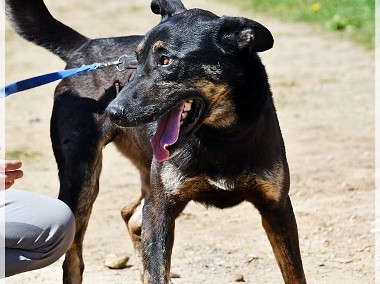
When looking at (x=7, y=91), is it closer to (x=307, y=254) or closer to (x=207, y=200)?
(x=207, y=200)

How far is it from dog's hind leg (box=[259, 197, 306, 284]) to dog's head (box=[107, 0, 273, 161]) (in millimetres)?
559

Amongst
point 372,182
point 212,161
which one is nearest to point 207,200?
point 212,161

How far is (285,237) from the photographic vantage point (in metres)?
5.16

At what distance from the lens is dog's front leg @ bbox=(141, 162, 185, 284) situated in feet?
16.2

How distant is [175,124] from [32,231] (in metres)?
0.94

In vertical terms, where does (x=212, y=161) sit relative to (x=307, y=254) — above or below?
above

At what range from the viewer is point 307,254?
254 inches

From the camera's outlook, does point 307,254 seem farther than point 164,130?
Yes

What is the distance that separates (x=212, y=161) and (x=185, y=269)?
151cm

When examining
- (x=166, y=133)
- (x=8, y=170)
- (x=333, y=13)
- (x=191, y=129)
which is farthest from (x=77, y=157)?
(x=333, y=13)

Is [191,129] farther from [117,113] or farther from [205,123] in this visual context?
[117,113]

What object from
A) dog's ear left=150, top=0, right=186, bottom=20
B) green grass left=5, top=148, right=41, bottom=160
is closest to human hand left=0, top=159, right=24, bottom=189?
dog's ear left=150, top=0, right=186, bottom=20

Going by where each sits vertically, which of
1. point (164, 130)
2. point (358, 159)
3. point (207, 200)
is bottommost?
point (358, 159)

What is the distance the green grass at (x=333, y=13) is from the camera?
13.0 metres
